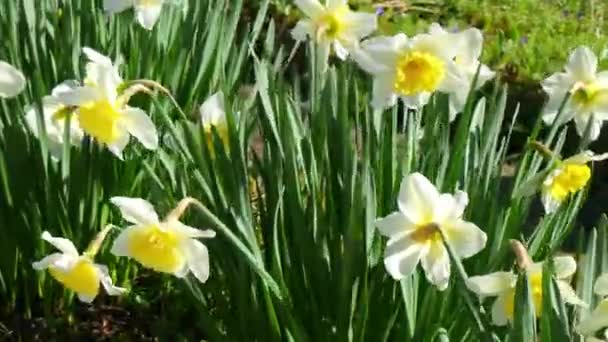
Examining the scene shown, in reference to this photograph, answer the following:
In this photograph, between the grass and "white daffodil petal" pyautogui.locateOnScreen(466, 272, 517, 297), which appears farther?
the grass

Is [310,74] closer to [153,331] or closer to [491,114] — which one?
[491,114]

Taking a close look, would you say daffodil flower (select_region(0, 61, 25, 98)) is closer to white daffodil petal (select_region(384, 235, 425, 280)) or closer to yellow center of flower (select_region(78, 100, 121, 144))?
Answer: yellow center of flower (select_region(78, 100, 121, 144))

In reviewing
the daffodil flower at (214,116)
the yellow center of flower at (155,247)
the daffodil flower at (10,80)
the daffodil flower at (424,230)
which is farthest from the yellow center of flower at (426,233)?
the daffodil flower at (10,80)

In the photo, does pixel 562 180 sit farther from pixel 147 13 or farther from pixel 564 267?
pixel 147 13

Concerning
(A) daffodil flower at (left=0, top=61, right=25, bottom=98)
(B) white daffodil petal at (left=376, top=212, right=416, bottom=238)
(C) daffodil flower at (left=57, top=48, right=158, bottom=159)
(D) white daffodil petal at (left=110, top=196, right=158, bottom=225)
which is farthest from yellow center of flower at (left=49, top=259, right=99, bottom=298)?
(B) white daffodil petal at (left=376, top=212, right=416, bottom=238)

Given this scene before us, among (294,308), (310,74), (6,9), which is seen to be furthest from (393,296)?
(6,9)

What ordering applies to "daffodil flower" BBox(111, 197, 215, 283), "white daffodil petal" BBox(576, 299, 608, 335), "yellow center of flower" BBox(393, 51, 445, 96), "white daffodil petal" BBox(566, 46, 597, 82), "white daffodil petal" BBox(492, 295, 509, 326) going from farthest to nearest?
1. "white daffodil petal" BBox(566, 46, 597, 82)
2. "yellow center of flower" BBox(393, 51, 445, 96)
3. "daffodil flower" BBox(111, 197, 215, 283)
4. "white daffodil petal" BBox(492, 295, 509, 326)
5. "white daffodil petal" BBox(576, 299, 608, 335)

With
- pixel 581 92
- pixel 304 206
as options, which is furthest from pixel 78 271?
pixel 581 92
